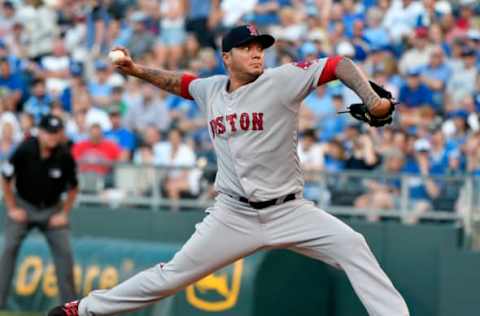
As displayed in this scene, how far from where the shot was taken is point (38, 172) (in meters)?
10.8

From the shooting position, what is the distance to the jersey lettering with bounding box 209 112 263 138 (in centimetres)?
688

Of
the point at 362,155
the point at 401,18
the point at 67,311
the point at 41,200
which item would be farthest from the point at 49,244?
the point at 401,18

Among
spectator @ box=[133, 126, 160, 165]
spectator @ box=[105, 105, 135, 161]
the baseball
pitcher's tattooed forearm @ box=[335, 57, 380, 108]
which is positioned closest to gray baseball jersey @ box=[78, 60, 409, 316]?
pitcher's tattooed forearm @ box=[335, 57, 380, 108]

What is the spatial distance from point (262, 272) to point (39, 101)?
6.22 metres

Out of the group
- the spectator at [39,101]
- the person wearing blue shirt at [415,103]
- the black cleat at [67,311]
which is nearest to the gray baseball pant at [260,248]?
the black cleat at [67,311]

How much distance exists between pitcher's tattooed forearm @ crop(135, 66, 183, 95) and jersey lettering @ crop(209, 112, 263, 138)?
0.50 m

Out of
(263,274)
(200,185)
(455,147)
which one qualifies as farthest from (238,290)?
(455,147)

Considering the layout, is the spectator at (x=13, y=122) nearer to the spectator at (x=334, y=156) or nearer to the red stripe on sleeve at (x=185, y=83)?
the spectator at (x=334, y=156)

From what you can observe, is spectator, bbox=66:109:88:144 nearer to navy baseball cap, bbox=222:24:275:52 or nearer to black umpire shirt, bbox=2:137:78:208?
black umpire shirt, bbox=2:137:78:208

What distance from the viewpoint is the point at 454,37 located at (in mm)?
13555

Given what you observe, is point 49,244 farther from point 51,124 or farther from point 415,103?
point 415,103

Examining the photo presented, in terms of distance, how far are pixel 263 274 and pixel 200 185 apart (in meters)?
1.96

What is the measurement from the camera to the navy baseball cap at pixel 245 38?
271 inches

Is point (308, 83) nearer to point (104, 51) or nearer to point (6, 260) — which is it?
point (6, 260)
